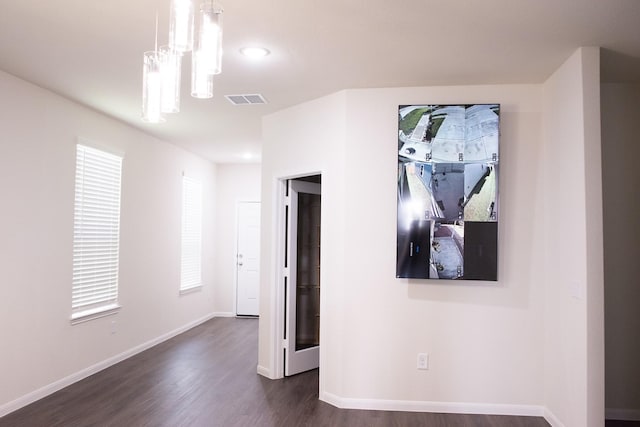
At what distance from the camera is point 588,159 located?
3.18m

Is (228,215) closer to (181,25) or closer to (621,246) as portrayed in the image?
(621,246)

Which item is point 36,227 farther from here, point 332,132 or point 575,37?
point 575,37

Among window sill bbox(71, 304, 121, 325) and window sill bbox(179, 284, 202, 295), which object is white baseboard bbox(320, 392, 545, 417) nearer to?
window sill bbox(71, 304, 121, 325)

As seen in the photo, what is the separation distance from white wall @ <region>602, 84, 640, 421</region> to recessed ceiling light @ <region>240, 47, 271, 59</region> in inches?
111

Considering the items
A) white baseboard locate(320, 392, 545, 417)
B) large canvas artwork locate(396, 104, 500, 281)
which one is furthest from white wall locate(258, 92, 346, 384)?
large canvas artwork locate(396, 104, 500, 281)

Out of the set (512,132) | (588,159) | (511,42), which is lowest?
(588,159)

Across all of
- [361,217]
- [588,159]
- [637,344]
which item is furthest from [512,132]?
[637,344]

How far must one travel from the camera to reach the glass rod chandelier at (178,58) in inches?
66.9

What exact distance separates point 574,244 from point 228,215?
Result: 20.5ft

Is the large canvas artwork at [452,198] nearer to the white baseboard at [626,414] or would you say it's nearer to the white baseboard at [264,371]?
the white baseboard at [626,414]

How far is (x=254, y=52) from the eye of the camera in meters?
3.31

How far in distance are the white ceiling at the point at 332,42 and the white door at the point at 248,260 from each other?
4.22 meters

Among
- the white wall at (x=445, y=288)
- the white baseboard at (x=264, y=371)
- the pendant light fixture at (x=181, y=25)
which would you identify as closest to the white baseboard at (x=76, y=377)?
the white baseboard at (x=264, y=371)

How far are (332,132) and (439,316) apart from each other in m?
1.82
